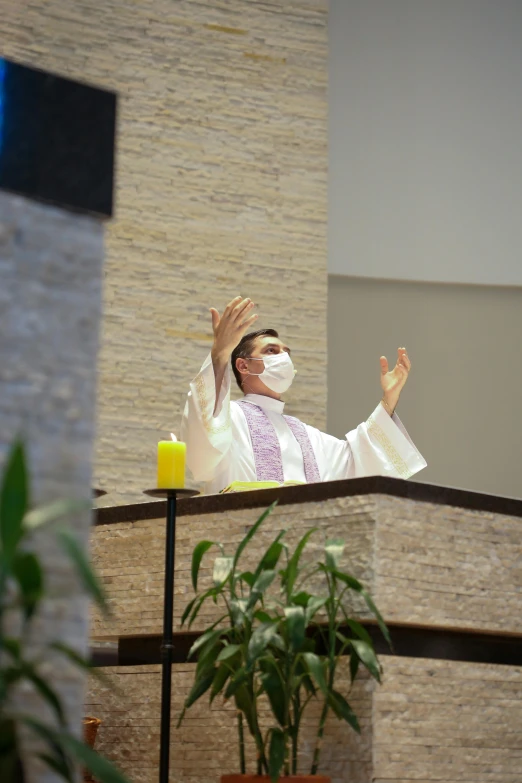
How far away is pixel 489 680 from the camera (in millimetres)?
3158

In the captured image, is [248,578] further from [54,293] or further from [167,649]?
[54,293]

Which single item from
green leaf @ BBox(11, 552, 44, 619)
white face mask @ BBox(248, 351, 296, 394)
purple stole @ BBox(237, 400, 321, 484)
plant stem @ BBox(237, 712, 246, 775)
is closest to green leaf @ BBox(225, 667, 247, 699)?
plant stem @ BBox(237, 712, 246, 775)

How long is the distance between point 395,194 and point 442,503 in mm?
4382

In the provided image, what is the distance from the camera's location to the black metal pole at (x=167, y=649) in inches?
118

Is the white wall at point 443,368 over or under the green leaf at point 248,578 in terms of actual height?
over

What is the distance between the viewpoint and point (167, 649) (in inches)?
121

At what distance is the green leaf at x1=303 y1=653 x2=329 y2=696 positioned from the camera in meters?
2.67

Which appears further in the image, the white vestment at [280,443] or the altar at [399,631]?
the white vestment at [280,443]

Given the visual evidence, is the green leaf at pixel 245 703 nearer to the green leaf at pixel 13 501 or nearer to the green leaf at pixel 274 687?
the green leaf at pixel 274 687

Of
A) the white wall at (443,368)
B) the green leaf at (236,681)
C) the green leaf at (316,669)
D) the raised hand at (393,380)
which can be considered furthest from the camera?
the white wall at (443,368)

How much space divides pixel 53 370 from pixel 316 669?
3.59ft

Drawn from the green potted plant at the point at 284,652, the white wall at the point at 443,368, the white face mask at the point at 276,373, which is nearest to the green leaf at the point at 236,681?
the green potted plant at the point at 284,652

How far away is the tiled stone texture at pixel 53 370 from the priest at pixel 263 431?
80.3 inches

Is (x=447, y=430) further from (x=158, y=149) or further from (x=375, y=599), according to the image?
(x=375, y=599)
